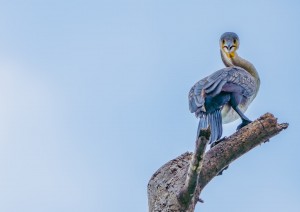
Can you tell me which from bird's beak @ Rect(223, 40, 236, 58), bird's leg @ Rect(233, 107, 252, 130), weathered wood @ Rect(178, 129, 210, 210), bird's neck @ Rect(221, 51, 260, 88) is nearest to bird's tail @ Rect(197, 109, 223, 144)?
bird's leg @ Rect(233, 107, 252, 130)

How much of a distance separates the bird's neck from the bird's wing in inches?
11.4

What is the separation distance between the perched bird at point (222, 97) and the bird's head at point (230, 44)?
37 centimetres

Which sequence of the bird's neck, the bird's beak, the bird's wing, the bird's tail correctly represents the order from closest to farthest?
the bird's tail, the bird's wing, the bird's neck, the bird's beak

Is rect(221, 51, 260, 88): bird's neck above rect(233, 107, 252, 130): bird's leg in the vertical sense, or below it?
above

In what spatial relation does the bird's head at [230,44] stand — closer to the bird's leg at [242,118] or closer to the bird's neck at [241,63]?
the bird's neck at [241,63]

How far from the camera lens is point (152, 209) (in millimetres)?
4238

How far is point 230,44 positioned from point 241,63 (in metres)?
0.28

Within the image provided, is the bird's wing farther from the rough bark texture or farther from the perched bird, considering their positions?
the rough bark texture

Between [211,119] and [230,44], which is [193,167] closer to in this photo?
[211,119]

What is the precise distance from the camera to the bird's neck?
24.0 ft

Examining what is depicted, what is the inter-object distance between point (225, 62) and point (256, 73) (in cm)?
40

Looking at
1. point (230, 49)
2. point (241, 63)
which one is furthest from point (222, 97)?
point (230, 49)

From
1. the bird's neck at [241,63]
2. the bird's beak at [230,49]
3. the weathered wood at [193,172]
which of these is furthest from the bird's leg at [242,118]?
the weathered wood at [193,172]

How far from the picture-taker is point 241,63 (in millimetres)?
7375
